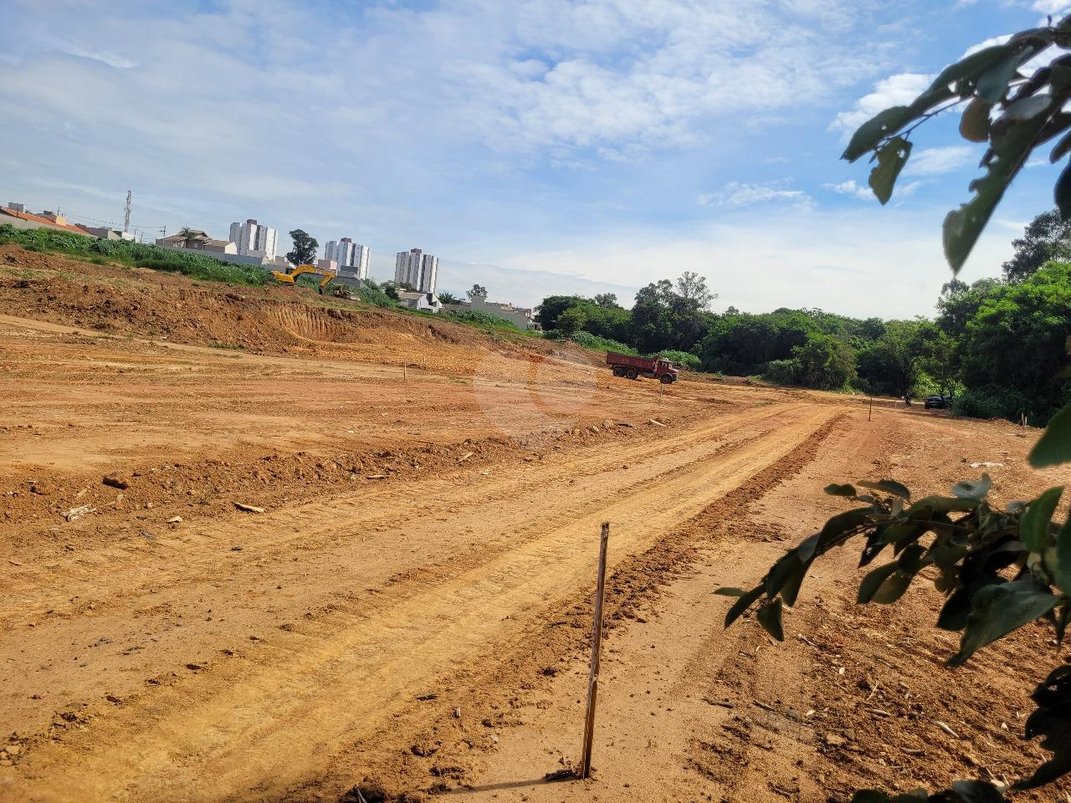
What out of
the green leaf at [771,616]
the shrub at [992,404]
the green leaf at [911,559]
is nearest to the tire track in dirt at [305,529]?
the green leaf at [771,616]

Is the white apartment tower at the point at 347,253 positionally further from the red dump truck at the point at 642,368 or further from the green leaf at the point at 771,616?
the green leaf at the point at 771,616

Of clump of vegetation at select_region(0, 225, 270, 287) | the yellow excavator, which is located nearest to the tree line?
the yellow excavator

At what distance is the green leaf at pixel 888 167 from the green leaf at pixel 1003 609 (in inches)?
28.0

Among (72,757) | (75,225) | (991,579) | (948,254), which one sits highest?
(75,225)

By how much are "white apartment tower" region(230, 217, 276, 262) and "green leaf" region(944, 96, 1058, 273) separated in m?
147

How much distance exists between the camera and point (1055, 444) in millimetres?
858

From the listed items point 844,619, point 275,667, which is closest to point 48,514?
point 275,667

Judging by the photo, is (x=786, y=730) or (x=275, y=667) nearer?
(x=786, y=730)

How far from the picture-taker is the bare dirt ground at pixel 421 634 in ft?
11.6

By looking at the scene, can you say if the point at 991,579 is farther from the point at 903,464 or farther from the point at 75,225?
the point at 75,225

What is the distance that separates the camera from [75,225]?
91812mm

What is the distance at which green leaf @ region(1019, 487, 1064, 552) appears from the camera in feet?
3.53

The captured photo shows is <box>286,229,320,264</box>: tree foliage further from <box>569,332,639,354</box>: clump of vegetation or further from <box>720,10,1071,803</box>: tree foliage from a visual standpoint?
<box>720,10,1071,803</box>: tree foliage

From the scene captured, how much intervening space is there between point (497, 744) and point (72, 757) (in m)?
1.95
